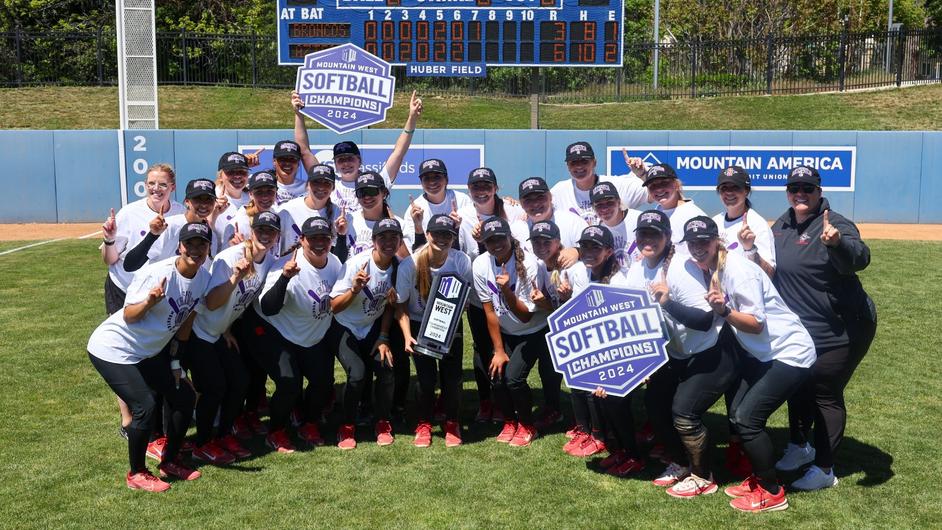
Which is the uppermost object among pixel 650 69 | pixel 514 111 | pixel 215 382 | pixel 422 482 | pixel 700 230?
pixel 650 69

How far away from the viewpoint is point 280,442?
6.76 meters

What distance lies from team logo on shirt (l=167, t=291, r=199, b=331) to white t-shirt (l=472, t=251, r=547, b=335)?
2049 mm

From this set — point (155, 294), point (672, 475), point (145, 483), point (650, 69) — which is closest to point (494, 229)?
point (672, 475)

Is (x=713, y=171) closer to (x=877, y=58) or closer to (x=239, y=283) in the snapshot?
(x=877, y=58)

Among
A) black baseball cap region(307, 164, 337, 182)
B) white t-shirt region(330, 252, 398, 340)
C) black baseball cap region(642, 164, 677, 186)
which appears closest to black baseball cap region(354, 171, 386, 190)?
black baseball cap region(307, 164, 337, 182)

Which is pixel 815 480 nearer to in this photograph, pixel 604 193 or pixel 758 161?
pixel 604 193

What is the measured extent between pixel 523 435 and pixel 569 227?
5.46ft

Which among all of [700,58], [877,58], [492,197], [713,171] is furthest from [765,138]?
[492,197]

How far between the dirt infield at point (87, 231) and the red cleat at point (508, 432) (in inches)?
530

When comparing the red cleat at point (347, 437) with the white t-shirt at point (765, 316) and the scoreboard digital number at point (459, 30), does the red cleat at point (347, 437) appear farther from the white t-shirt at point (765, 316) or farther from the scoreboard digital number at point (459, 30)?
the scoreboard digital number at point (459, 30)

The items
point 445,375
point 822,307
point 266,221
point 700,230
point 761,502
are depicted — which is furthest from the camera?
point 445,375

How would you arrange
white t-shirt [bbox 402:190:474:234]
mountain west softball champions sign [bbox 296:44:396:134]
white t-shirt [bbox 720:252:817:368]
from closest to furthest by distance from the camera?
white t-shirt [bbox 720:252:817:368]
white t-shirt [bbox 402:190:474:234]
mountain west softball champions sign [bbox 296:44:396:134]

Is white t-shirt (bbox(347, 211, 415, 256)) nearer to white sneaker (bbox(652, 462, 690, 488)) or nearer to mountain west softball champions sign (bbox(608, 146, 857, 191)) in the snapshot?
white sneaker (bbox(652, 462, 690, 488))

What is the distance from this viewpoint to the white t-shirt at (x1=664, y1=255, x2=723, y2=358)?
5.53m
